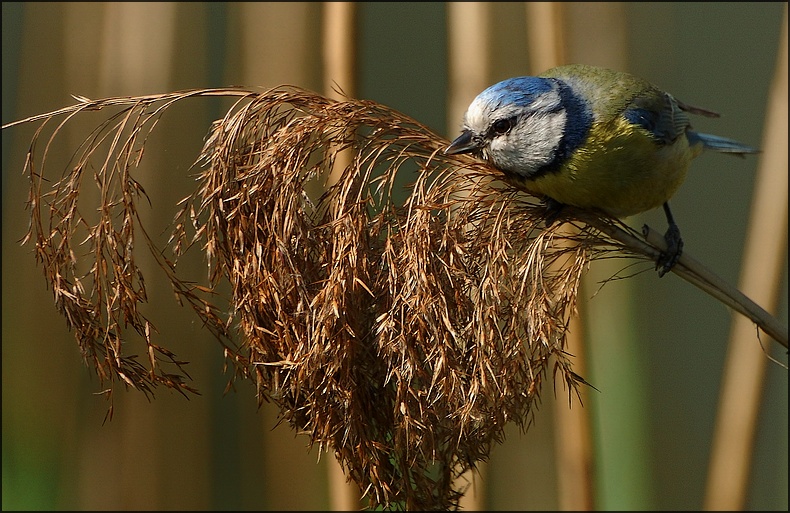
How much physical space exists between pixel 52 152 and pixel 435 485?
1241mm

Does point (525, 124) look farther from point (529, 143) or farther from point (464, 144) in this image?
point (464, 144)

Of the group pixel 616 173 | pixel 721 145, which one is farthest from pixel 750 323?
pixel 616 173

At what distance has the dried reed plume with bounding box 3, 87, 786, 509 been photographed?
79cm

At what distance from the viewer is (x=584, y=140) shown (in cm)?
115

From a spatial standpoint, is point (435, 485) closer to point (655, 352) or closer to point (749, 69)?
point (655, 352)

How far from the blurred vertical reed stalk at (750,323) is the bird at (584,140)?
0.19 metres

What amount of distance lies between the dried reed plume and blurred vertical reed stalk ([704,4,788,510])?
2.10ft

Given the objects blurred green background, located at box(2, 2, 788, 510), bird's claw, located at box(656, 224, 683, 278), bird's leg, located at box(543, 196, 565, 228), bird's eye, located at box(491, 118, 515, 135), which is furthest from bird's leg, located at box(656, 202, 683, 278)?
blurred green background, located at box(2, 2, 788, 510)

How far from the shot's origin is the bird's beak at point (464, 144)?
95cm

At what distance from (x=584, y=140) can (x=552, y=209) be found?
21 centimetres

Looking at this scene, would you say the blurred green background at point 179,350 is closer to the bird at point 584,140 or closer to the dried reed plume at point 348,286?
the bird at point 584,140

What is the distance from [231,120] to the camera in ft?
2.67

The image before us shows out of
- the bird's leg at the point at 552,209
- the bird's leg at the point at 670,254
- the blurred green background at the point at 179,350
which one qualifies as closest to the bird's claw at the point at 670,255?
the bird's leg at the point at 670,254

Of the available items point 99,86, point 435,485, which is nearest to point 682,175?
point 435,485
